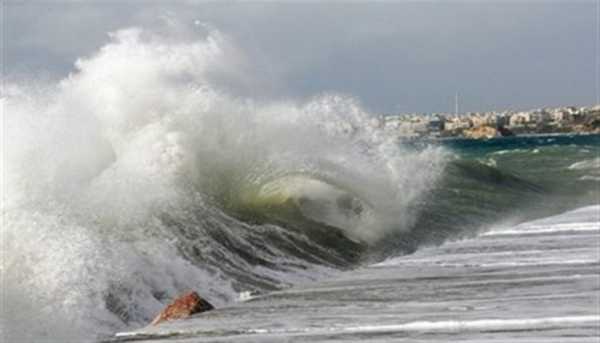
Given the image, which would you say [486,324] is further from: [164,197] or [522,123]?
[522,123]

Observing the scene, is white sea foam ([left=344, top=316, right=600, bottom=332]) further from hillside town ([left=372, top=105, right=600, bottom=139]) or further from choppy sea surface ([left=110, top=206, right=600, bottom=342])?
hillside town ([left=372, top=105, right=600, bottom=139])

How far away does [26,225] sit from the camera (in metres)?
12.3

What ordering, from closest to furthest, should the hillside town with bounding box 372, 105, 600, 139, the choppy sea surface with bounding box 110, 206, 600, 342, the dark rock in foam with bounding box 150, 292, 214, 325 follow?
the choppy sea surface with bounding box 110, 206, 600, 342
the dark rock in foam with bounding box 150, 292, 214, 325
the hillside town with bounding box 372, 105, 600, 139

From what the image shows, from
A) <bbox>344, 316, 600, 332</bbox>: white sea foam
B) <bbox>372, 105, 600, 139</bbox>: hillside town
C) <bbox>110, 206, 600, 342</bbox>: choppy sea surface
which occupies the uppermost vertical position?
<bbox>372, 105, 600, 139</bbox>: hillside town

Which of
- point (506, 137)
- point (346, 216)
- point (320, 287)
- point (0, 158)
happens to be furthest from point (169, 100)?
point (506, 137)

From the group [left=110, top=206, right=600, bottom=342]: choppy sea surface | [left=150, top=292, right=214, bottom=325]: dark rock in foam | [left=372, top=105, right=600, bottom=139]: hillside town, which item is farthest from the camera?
[left=372, top=105, right=600, bottom=139]: hillside town

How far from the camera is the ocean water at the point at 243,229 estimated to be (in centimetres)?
857

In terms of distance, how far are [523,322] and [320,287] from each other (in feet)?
7.83

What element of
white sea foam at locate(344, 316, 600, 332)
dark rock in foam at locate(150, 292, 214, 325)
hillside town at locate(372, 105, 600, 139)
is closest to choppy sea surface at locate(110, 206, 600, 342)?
white sea foam at locate(344, 316, 600, 332)

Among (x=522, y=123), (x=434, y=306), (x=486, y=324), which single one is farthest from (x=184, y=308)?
(x=522, y=123)

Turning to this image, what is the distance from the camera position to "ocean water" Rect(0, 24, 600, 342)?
28.1 feet

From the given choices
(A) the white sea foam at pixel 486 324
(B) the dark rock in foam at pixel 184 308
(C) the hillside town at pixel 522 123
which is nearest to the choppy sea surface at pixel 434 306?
(A) the white sea foam at pixel 486 324

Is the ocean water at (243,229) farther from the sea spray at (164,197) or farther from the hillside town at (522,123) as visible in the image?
the hillside town at (522,123)

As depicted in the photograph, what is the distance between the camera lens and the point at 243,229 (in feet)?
51.9
